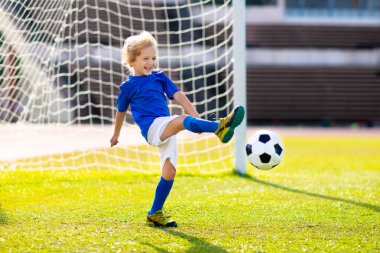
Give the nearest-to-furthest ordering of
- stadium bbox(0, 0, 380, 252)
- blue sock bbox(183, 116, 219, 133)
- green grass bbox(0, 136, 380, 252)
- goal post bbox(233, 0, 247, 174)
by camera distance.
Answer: green grass bbox(0, 136, 380, 252) < stadium bbox(0, 0, 380, 252) < blue sock bbox(183, 116, 219, 133) < goal post bbox(233, 0, 247, 174)

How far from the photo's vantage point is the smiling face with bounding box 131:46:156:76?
338cm

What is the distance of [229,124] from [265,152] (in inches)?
40.5

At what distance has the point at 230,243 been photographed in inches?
113

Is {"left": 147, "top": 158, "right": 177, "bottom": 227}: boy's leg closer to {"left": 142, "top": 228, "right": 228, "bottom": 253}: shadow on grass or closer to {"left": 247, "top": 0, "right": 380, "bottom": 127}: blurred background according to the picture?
{"left": 142, "top": 228, "right": 228, "bottom": 253}: shadow on grass

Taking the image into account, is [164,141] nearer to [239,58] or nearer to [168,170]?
[168,170]

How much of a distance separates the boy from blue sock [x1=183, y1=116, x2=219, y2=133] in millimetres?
38

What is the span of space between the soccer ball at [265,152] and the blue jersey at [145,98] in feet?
2.84

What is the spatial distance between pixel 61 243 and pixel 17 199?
159 centimetres

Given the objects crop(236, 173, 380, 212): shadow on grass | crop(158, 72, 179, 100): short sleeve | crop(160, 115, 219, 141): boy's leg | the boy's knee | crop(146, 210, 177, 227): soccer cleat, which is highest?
crop(158, 72, 179, 100): short sleeve

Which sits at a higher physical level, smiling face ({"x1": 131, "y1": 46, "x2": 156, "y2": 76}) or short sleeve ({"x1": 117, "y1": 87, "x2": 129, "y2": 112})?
smiling face ({"x1": 131, "y1": 46, "x2": 156, "y2": 76})

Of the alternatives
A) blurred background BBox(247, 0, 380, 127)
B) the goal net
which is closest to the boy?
the goal net

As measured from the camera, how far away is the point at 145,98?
3436 mm

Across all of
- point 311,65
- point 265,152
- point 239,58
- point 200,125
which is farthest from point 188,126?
point 311,65

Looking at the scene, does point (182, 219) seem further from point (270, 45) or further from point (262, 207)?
point (270, 45)
